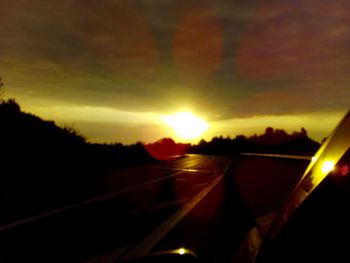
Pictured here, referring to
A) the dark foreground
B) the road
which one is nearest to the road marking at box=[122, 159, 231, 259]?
the dark foreground

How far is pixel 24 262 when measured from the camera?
273 inches

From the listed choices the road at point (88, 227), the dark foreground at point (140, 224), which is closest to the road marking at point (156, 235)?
the dark foreground at point (140, 224)

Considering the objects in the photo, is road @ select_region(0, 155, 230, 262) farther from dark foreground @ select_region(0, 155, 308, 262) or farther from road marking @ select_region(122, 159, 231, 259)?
road marking @ select_region(122, 159, 231, 259)

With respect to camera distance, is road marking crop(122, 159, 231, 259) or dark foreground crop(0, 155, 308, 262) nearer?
road marking crop(122, 159, 231, 259)

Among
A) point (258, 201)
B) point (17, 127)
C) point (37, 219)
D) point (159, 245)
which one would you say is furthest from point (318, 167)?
point (17, 127)

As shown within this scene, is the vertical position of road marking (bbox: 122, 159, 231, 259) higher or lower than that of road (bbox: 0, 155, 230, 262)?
higher

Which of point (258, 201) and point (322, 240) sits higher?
point (322, 240)

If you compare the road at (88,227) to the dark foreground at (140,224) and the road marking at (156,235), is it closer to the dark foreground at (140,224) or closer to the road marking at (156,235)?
the dark foreground at (140,224)

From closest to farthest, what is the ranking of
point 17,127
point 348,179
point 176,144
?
point 348,179 < point 17,127 < point 176,144

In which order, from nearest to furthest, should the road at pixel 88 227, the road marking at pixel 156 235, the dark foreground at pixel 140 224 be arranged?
the road marking at pixel 156 235, the dark foreground at pixel 140 224, the road at pixel 88 227

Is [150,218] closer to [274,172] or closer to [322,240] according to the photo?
[322,240]

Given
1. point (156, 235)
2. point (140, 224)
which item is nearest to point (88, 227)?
point (140, 224)

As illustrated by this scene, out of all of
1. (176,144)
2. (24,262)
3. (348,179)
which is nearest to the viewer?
(348,179)

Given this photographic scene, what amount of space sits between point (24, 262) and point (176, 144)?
11366cm
